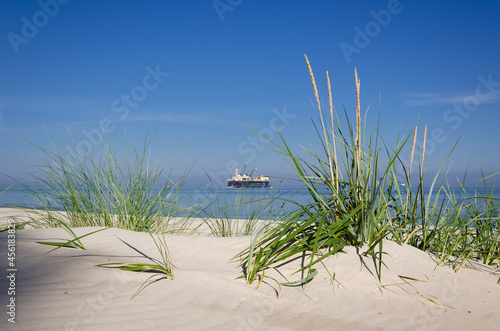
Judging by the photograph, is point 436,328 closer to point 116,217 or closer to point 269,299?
point 269,299

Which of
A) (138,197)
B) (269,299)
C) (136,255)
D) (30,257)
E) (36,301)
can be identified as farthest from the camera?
(138,197)

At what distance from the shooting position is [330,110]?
2107 mm

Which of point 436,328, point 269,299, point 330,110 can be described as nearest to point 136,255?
point 269,299

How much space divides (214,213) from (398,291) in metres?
2.07

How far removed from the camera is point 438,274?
211 centimetres

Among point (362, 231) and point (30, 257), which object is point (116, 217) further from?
point (362, 231)

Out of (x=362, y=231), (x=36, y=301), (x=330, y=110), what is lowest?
(x=36, y=301)

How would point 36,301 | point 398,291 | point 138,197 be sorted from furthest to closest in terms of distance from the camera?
point 138,197, point 398,291, point 36,301

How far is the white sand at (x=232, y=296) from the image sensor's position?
60.8 inches

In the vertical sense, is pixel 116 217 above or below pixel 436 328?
above

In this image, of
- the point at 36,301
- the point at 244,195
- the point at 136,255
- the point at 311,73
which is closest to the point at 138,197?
the point at 244,195

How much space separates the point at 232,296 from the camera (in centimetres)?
177

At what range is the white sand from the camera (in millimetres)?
1545

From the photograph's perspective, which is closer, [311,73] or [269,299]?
[269,299]
